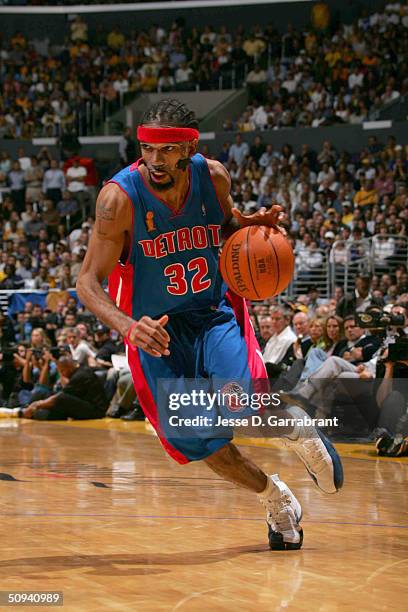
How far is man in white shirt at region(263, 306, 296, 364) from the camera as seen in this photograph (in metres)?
10.9

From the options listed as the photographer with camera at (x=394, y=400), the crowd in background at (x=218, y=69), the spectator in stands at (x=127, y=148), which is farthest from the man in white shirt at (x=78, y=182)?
the photographer with camera at (x=394, y=400)

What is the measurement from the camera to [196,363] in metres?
4.77

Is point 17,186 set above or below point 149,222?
below

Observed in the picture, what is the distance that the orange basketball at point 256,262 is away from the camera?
15.3 ft

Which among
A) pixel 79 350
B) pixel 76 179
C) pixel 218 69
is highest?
pixel 218 69

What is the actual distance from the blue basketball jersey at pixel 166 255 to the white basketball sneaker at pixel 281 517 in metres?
0.94

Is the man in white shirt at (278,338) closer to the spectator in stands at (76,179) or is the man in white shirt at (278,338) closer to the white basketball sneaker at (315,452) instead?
the white basketball sneaker at (315,452)

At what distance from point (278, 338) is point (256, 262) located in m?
6.51

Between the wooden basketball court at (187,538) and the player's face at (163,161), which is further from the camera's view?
the player's face at (163,161)

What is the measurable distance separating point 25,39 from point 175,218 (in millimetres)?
22839

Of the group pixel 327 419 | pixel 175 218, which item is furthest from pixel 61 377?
pixel 175 218

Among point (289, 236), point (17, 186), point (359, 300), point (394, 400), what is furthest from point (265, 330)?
point (17, 186)

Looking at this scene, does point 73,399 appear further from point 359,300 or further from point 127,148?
point 127,148

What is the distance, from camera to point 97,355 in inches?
541
